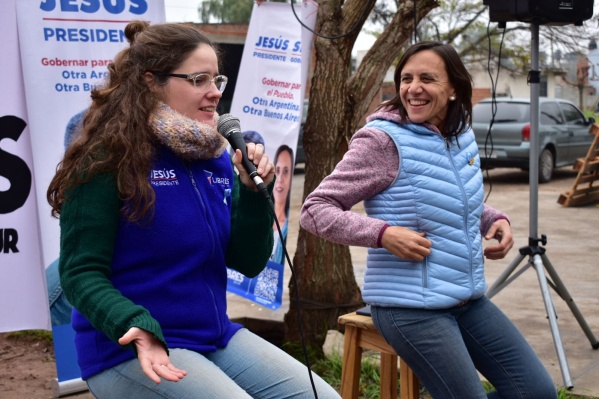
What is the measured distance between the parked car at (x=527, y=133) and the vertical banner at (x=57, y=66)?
11325 millimetres

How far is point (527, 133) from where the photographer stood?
619 inches

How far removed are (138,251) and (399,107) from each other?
1.25m

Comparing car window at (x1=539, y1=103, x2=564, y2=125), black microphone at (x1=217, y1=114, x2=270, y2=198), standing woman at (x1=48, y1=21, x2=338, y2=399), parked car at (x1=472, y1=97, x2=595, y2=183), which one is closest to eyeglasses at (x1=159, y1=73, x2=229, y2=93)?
standing woman at (x1=48, y1=21, x2=338, y2=399)

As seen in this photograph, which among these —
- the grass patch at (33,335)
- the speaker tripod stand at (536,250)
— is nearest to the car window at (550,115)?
the speaker tripod stand at (536,250)

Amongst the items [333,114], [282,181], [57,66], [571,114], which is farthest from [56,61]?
[571,114]

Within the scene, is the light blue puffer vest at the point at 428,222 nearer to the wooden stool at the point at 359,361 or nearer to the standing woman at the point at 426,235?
the standing woman at the point at 426,235

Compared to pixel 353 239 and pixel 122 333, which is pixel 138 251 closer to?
pixel 122 333

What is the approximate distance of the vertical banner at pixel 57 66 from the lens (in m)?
4.49

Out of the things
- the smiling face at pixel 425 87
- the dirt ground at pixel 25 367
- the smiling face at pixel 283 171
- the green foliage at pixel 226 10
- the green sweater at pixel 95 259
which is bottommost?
the dirt ground at pixel 25 367

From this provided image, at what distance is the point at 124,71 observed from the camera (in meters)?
2.63

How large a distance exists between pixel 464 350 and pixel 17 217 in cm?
268

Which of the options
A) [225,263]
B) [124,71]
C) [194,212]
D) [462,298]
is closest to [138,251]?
[194,212]

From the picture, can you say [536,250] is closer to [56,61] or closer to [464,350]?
[464,350]

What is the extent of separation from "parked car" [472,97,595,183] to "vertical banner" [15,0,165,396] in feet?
37.2
